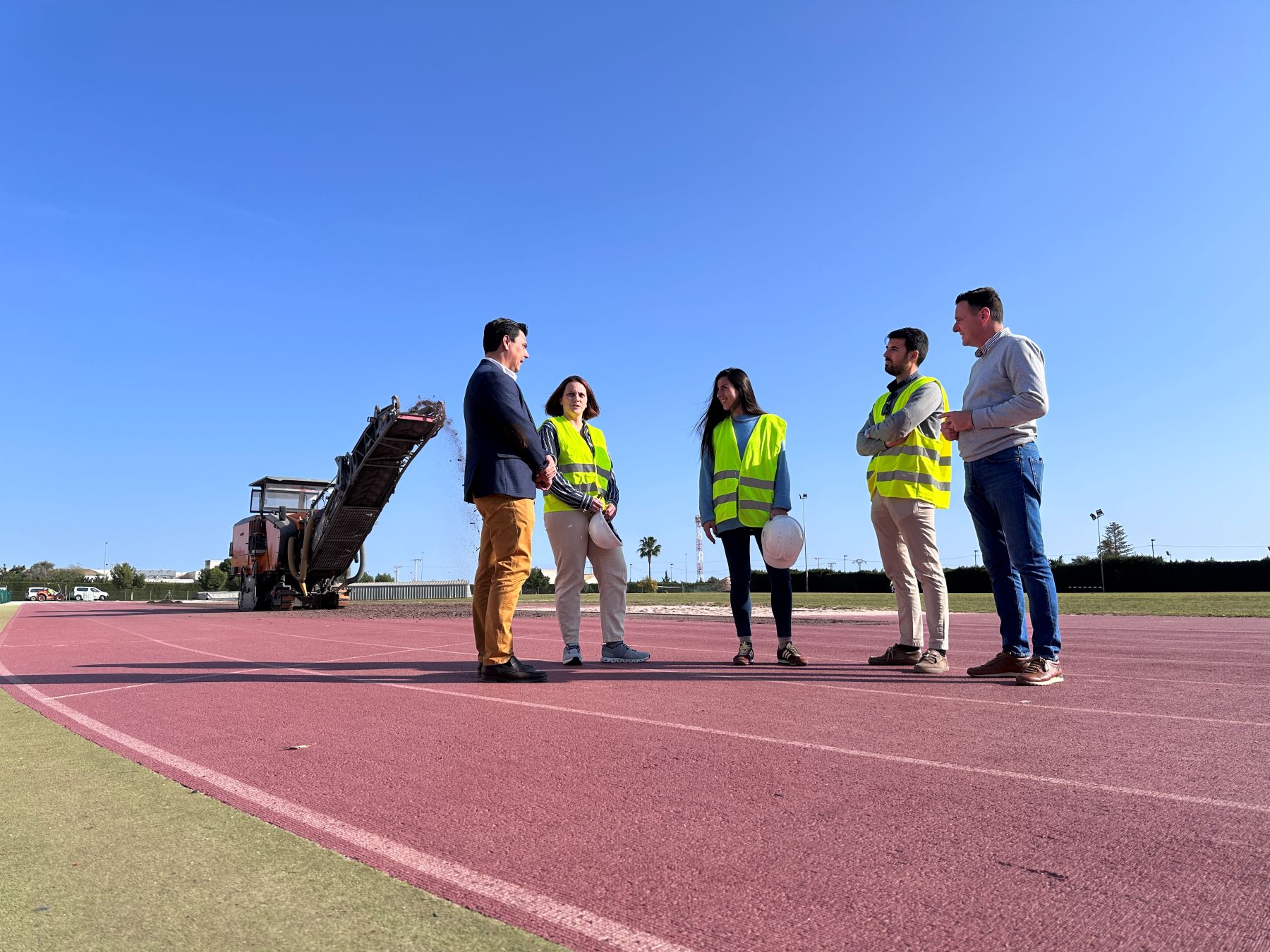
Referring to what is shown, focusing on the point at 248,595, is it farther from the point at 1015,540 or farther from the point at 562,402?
the point at 1015,540

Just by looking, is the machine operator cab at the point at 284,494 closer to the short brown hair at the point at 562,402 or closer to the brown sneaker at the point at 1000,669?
the short brown hair at the point at 562,402

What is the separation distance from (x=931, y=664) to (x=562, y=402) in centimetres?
346

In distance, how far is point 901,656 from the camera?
6164mm

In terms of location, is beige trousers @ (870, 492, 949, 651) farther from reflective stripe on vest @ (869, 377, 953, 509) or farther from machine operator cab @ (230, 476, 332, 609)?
machine operator cab @ (230, 476, 332, 609)

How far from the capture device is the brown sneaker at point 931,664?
18.4 feet

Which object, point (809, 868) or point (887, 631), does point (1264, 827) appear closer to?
point (809, 868)

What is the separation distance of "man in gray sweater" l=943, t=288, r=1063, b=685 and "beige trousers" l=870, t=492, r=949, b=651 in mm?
363

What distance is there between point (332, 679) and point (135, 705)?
1.28 meters

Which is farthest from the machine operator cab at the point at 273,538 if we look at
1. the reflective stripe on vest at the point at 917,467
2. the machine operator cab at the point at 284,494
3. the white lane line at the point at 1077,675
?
the reflective stripe on vest at the point at 917,467

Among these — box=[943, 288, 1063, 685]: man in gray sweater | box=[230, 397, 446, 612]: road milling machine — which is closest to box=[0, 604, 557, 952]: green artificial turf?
box=[943, 288, 1063, 685]: man in gray sweater

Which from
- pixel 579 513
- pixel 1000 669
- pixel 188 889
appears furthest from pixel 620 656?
pixel 188 889

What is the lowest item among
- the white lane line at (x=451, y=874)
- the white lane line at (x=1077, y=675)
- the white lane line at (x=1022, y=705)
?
the white lane line at (x=1077, y=675)

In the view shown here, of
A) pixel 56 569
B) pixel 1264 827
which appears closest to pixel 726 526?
pixel 1264 827

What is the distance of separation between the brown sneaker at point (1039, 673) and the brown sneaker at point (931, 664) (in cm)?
59
